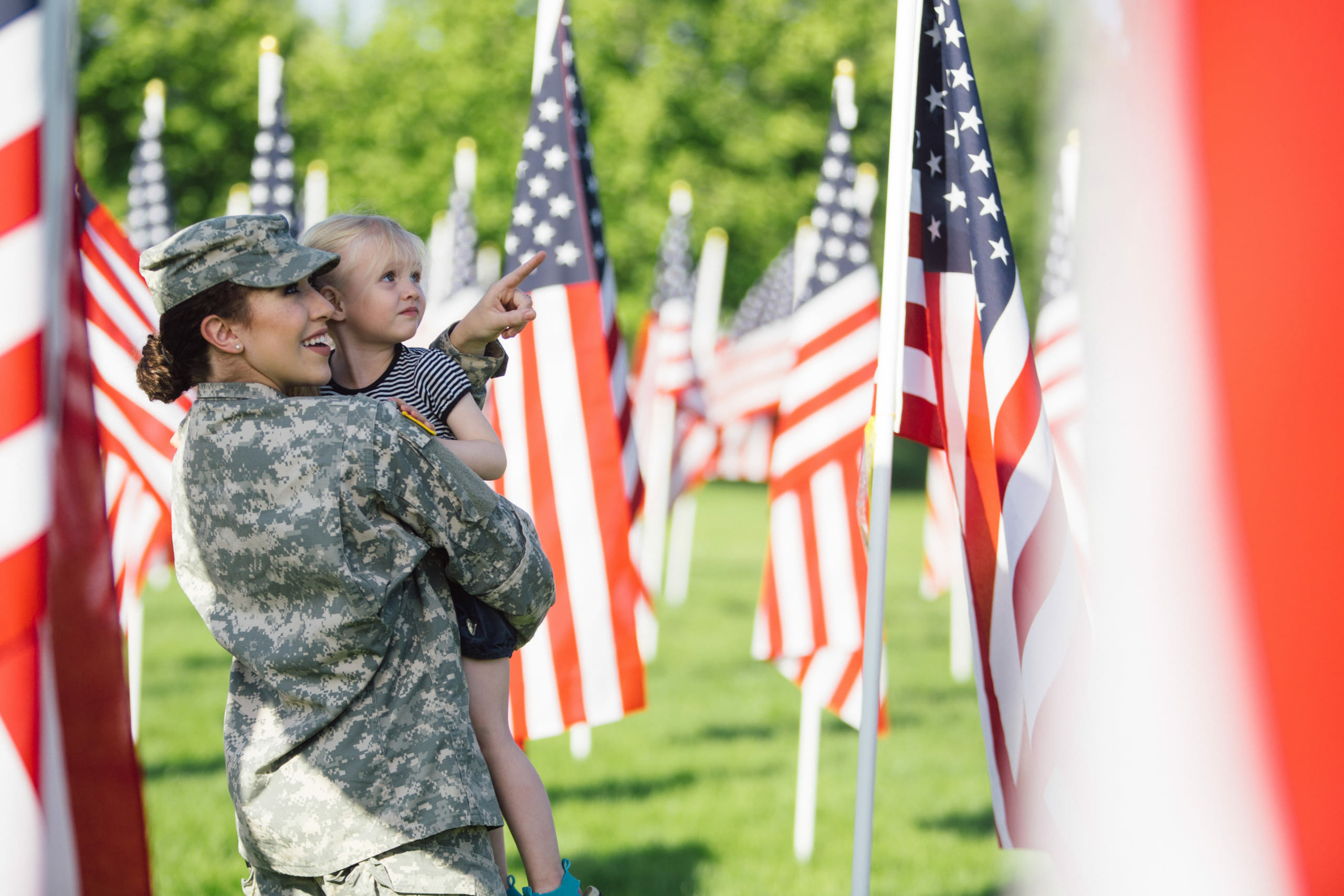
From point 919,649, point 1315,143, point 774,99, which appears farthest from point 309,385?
point 774,99

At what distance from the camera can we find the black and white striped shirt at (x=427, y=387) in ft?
9.77

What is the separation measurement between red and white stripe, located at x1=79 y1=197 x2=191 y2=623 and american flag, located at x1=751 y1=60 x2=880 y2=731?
3.01 meters

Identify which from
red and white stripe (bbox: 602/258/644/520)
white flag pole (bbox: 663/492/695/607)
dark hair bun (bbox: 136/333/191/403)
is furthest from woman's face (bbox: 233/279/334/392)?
white flag pole (bbox: 663/492/695/607)

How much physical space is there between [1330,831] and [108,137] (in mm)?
36845

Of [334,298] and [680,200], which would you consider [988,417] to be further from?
[680,200]

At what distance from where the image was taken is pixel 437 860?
2.56 m

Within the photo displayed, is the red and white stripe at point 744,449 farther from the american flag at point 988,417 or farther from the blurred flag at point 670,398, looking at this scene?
the american flag at point 988,417

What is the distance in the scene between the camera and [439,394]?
9.77ft

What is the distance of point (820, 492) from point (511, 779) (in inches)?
163

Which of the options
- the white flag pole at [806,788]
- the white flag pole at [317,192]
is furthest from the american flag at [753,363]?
the white flag pole at [806,788]

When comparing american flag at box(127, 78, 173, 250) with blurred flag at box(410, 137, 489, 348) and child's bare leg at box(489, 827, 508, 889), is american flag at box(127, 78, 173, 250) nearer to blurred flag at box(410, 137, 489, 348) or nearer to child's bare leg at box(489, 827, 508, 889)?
blurred flag at box(410, 137, 489, 348)

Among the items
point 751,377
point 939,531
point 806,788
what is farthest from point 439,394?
point 751,377

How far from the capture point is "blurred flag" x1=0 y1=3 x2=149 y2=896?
7.34 ft

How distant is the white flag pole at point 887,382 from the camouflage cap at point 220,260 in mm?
1458
